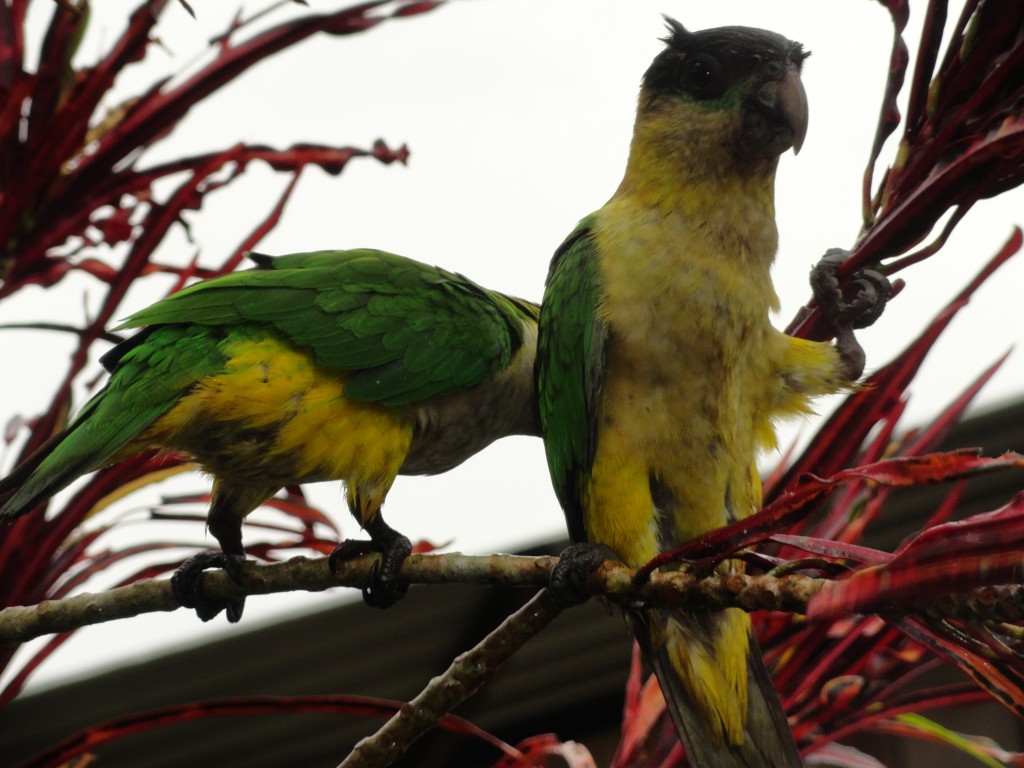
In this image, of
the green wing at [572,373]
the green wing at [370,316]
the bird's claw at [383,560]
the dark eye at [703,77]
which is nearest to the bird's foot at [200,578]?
the bird's claw at [383,560]

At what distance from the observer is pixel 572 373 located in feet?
5.44

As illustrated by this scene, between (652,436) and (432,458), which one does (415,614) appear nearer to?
(432,458)

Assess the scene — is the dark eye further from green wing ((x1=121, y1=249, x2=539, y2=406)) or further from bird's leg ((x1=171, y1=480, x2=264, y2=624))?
bird's leg ((x1=171, y1=480, x2=264, y2=624))

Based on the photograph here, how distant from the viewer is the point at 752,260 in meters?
1.66

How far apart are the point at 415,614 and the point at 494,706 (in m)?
0.64

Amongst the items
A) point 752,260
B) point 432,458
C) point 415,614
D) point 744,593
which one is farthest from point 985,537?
point 415,614

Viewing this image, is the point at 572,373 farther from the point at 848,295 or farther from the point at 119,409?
the point at 119,409

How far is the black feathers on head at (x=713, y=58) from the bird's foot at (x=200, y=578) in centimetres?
99

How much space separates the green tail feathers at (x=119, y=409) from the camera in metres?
1.37

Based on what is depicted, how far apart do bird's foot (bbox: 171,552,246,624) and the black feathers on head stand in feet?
3.26

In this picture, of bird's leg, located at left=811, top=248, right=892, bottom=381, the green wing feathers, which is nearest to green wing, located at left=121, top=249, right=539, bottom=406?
the green wing feathers

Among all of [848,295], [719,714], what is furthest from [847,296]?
[719,714]

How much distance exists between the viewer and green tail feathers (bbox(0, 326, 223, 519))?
1371 millimetres

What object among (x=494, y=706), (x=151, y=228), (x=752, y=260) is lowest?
(x=494, y=706)
